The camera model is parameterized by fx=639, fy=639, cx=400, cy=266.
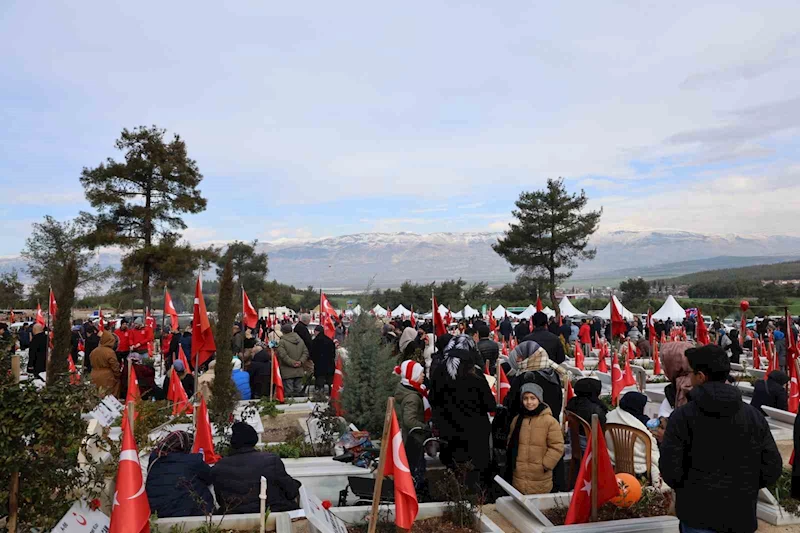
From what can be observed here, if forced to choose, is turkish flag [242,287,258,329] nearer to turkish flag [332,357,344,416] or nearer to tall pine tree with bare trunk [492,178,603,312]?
turkish flag [332,357,344,416]

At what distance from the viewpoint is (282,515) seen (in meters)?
5.08

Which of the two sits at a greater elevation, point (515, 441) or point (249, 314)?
point (249, 314)


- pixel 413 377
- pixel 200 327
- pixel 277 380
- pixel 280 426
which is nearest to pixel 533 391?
pixel 413 377

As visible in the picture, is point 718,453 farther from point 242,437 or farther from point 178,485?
point 178,485

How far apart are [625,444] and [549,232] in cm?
4852

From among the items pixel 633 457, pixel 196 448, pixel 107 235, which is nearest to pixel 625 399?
pixel 633 457

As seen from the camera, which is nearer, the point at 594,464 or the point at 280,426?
the point at 594,464

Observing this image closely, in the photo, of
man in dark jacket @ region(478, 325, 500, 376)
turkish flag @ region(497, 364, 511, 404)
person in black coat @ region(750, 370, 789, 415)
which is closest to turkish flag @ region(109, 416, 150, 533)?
man in dark jacket @ region(478, 325, 500, 376)

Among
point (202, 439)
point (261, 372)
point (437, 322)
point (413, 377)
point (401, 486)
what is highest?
point (437, 322)

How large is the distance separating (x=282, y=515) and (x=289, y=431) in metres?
4.76

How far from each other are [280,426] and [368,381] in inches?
96.7

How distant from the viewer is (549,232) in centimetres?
5297

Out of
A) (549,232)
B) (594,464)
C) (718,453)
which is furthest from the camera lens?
(549,232)

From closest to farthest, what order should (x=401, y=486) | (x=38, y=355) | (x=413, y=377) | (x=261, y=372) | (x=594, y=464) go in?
(x=401, y=486) < (x=594, y=464) < (x=413, y=377) < (x=261, y=372) < (x=38, y=355)
